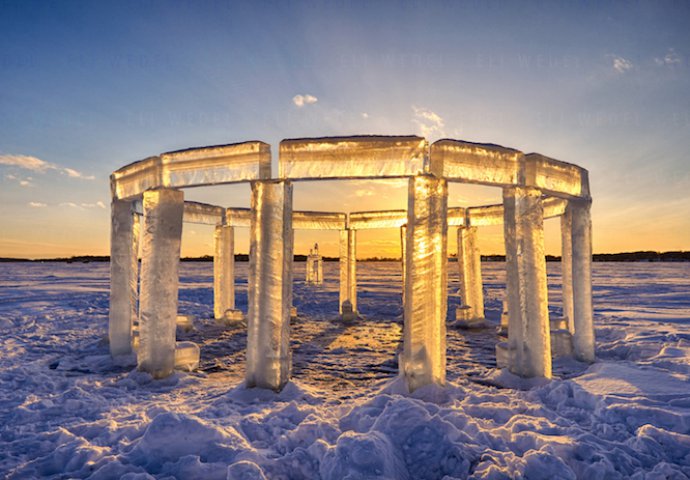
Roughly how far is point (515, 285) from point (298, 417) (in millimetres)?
5017

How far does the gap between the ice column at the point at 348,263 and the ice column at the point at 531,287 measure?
445 inches

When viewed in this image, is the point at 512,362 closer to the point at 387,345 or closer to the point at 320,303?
the point at 387,345

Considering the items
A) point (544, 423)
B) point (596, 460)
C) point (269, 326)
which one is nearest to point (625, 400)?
point (544, 423)

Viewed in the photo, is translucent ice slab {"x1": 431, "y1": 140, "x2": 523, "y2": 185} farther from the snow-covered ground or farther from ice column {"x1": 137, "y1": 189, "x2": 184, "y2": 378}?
ice column {"x1": 137, "y1": 189, "x2": 184, "y2": 378}

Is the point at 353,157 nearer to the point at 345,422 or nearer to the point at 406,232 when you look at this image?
the point at 406,232

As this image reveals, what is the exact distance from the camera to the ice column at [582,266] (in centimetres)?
912

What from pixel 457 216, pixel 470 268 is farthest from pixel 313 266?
pixel 457 216

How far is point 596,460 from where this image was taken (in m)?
4.64

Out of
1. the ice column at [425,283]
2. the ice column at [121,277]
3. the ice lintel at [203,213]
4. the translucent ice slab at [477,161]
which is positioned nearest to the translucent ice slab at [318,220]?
the ice lintel at [203,213]

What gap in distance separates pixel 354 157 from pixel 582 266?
21.3ft

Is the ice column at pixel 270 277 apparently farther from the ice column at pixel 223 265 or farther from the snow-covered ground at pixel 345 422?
the ice column at pixel 223 265

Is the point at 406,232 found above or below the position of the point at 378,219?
below

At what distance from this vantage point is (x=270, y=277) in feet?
22.5

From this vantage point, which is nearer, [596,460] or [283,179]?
[596,460]
